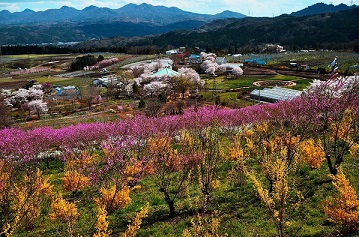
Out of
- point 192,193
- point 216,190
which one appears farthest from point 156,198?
point 216,190

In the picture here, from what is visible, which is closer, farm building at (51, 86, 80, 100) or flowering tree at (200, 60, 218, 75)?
farm building at (51, 86, 80, 100)

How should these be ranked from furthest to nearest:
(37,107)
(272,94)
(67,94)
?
(67,94), (272,94), (37,107)

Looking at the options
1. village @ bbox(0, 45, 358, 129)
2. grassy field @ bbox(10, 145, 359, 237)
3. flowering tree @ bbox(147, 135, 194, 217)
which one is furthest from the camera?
village @ bbox(0, 45, 358, 129)

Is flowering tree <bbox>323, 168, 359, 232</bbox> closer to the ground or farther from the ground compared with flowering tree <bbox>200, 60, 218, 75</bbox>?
farther from the ground

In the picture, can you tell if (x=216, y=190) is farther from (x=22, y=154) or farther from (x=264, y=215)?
(x=22, y=154)

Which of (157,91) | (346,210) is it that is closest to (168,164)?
(346,210)

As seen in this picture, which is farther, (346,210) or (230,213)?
(230,213)

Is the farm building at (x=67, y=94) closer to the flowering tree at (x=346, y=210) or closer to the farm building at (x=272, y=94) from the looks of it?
the farm building at (x=272, y=94)

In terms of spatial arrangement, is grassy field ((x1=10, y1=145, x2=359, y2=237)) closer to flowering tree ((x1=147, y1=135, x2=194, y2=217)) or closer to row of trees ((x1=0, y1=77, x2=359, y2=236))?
row of trees ((x1=0, y1=77, x2=359, y2=236))

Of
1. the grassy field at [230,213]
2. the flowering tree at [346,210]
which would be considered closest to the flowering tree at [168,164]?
the grassy field at [230,213]

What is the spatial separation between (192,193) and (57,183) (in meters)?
10.2

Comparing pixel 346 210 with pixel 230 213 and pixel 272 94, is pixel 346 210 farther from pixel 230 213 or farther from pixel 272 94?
pixel 272 94

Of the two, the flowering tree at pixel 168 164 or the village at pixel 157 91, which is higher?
the flowering tree at pixel 168 164

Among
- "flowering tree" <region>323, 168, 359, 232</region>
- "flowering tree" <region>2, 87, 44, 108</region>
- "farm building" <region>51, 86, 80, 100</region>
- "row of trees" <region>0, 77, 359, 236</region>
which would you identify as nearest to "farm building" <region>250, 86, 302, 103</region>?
"row of trees" <region>0, 77, 359, 236</region>
